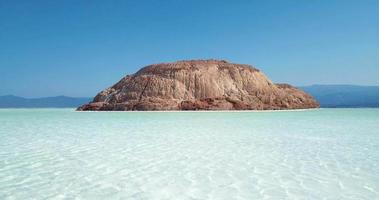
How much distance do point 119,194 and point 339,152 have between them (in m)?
7.21

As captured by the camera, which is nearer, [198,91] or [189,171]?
[189,171]

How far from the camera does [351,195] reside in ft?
20.8

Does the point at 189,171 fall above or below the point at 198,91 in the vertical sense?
below

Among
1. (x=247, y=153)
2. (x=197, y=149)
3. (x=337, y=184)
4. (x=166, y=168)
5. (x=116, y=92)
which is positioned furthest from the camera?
(x=116, y=92)

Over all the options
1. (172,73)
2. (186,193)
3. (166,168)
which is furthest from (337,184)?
(172,73)

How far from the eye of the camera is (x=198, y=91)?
93875mm

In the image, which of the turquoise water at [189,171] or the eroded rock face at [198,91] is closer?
the turquoise water at [189,171]

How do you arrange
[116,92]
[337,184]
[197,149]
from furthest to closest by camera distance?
1. [116,92]
2. [197,149]
3. [337,184]

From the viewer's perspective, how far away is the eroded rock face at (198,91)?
82.8 meters

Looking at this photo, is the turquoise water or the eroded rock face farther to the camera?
the eroded rock face

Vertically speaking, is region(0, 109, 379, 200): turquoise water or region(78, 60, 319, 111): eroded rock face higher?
region(78, 60, 319, 111): eroded rock face

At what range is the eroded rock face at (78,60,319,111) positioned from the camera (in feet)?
271

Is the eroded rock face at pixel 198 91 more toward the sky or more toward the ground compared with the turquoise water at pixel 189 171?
more toward the sky

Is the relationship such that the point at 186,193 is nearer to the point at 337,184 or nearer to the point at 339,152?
the point at 337,184
